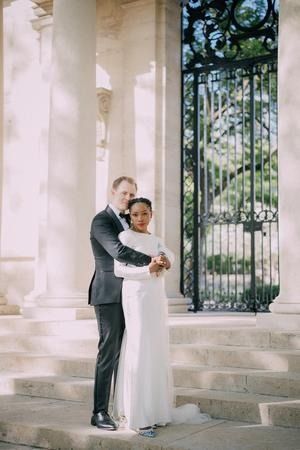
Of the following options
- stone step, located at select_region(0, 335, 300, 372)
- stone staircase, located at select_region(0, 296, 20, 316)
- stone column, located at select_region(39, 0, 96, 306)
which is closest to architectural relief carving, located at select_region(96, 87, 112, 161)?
stone column, located at select_region(39, 0, 96, 306)

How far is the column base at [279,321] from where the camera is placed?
842 centimetres

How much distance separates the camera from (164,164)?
12.8 metres

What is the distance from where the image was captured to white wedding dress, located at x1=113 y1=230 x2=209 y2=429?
592 centimetres

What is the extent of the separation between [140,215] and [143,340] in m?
1.15

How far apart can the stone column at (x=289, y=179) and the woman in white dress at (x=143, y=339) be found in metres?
2.94

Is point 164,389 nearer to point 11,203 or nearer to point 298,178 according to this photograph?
point 298,178

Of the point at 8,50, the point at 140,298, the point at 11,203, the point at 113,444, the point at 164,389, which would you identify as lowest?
the point at 113,444

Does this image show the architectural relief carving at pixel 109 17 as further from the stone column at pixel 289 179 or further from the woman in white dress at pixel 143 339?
the woman in white dress at pixel 143 339

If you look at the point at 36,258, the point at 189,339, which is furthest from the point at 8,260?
the point at 189,339

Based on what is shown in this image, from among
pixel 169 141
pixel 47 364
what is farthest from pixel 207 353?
pixel 169 141

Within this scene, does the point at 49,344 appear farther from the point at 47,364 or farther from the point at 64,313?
the point at 64,313

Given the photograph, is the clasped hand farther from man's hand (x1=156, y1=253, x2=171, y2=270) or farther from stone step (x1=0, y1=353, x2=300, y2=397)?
stone step (x1=0, y1=353, x2=300, y2=397)

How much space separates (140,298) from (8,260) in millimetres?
8311

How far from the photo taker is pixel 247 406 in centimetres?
648
